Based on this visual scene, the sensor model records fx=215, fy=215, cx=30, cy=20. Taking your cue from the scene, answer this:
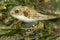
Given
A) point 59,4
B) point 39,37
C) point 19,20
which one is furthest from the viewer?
point 59,4

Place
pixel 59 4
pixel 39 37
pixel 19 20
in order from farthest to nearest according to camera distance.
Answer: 1. pixel 59 4
2. pixel 19 20
3. pixel 39 37

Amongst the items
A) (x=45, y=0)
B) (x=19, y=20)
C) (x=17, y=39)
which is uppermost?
(x=45, y=0)

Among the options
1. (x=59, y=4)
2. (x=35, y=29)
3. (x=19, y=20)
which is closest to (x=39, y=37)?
(x=35, y=29)

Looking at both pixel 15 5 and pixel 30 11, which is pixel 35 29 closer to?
pixel 30 11

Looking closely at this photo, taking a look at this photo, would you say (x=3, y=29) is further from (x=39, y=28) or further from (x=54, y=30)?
(x=54, y=30)

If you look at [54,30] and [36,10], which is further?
[36,10]

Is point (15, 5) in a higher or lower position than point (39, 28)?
higher

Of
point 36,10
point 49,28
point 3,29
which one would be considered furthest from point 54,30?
point 3,29
